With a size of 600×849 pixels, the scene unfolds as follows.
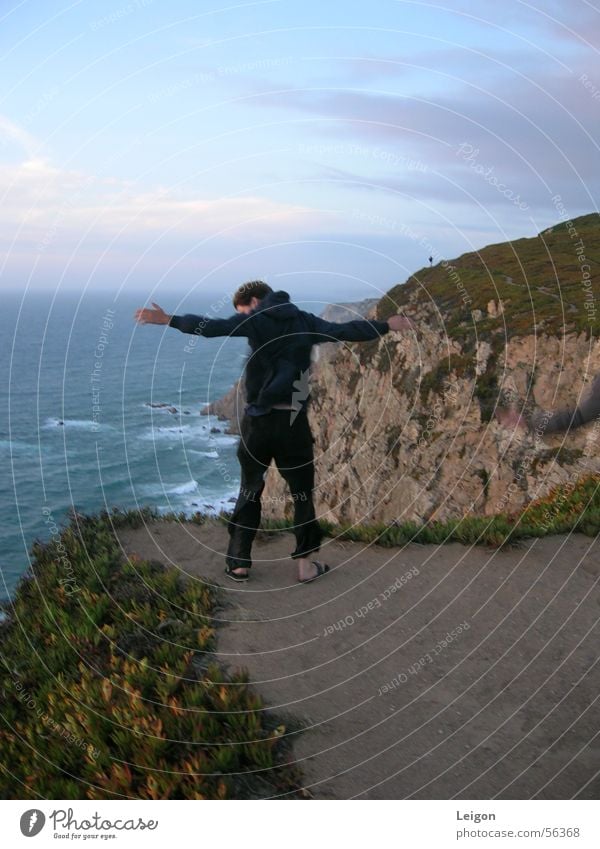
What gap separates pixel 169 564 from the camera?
30.9ft

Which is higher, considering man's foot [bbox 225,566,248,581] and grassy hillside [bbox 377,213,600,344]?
grassy hillside [bbox 377,213,600,344]

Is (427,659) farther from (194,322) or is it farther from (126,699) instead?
(194,322)

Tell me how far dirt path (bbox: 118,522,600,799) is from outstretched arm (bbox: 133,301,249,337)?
131 inches

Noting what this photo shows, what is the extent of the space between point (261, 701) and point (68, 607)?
3733 mm

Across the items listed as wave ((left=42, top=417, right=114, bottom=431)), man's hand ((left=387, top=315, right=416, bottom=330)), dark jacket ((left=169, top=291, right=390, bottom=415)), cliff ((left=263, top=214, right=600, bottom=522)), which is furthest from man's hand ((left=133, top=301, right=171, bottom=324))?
wave ((left=42, top=417, right=114, bottom=431))

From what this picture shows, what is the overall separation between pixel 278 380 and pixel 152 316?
169cm

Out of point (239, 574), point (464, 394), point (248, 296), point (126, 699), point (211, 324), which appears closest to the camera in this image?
point (126, 699)

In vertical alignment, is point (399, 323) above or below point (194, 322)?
above

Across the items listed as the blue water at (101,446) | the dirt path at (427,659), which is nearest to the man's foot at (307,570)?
the dirt path at (427,659)

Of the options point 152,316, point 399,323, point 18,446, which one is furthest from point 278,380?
point 18,446

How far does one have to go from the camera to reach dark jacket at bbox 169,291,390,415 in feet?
24.4

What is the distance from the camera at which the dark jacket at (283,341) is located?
7445 millimetres

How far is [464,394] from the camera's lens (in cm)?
2912

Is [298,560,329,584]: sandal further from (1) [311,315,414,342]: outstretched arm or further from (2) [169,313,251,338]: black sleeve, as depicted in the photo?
(2) [169,313,251,338]: black sleeve
